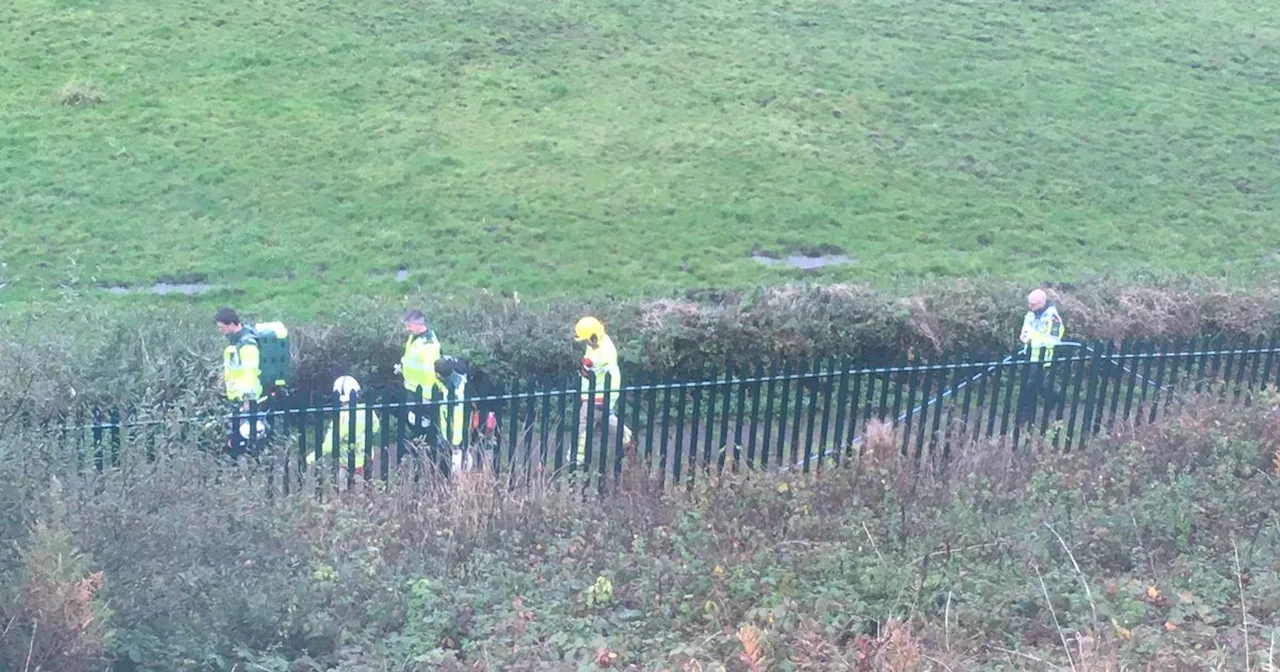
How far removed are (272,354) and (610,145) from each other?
12.7m

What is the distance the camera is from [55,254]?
51.6ft

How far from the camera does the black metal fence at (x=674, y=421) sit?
283 inches

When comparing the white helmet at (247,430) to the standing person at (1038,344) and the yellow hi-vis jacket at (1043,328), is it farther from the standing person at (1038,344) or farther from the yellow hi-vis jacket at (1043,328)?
the yellow hi-vis jacket at (1043,328)

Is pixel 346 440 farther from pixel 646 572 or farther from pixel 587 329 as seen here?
pixel 646 572

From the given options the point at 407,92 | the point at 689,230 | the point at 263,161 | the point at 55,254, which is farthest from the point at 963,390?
the point at 407,92

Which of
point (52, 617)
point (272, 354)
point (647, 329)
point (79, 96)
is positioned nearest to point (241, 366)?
point (272, 354)

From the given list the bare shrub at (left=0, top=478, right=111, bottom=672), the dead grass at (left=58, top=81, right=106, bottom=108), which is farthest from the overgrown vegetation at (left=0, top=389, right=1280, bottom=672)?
the dead grass at (left=58, top=81, right=106, bottom=108)

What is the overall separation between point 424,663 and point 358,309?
7.60 meters

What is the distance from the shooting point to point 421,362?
9375mm

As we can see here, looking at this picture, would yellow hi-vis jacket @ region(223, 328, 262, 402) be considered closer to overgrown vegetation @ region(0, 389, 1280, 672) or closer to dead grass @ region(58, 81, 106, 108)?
overgrown vegetation @ region(0, 389, 1280, 672)

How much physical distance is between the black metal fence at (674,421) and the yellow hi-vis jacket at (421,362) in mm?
411

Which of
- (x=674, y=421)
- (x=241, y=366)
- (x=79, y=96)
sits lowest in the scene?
(x=674, y=421)

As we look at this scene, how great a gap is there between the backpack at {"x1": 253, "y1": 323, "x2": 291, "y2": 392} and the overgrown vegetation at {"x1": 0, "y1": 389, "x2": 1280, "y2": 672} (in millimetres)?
2844

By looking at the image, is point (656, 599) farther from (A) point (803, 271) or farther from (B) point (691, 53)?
(B) point (691, 53)
